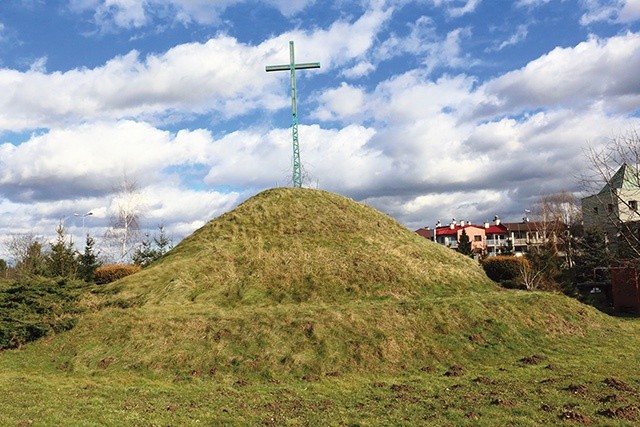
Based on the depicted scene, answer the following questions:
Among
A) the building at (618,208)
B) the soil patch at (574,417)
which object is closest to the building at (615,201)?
the building at (618,208)

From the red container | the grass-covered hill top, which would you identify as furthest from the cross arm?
the red container

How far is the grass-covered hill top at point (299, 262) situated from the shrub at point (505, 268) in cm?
488

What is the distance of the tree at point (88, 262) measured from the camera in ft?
125

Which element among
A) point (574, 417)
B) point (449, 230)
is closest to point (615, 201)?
point (574, 417)

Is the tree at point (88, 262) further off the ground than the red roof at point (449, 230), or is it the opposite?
the red roof at point (449, 230)

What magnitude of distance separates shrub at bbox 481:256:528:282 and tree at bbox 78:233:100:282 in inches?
1179

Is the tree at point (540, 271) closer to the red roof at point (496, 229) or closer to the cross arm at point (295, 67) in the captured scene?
the cross arm at point (295, 67)

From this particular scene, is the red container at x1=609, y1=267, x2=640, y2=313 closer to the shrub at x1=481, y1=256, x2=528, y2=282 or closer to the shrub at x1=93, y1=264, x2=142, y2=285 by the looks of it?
the shrub at x1=481, y1=256, x2=528, y2=282

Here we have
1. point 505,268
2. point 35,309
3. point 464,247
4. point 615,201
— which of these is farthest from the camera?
point 464,247

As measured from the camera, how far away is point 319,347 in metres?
19.0

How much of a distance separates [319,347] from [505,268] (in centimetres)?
2269

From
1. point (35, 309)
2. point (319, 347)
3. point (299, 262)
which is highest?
point (299, 262)

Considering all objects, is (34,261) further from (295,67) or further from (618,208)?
(618,208)

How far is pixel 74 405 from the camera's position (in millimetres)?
13039
